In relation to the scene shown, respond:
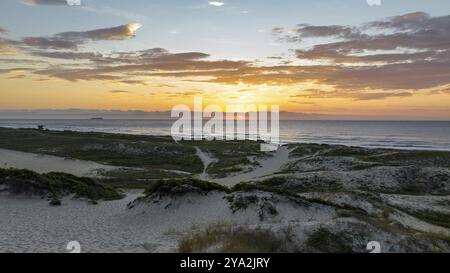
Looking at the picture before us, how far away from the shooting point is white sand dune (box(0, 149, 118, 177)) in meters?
56.4

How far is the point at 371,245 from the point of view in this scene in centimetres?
1828

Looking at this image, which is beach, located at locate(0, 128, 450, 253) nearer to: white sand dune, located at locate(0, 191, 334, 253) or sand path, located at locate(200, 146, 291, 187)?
white sand dune, located at locate(0, 191, 334, 253)

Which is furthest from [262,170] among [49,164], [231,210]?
[49,164]

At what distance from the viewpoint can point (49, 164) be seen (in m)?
62.2

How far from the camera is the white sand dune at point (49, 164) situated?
56372mm

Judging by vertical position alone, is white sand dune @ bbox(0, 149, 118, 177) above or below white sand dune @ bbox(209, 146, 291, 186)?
above

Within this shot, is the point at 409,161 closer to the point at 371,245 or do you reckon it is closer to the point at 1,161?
the point at 371,245

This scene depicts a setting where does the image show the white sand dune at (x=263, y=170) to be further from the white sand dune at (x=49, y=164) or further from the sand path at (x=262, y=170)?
the white sand dune at (x=49, y=164)

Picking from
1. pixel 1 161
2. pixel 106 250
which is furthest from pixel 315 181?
pixel 1 161

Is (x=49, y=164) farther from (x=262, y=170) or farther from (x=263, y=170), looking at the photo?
(x=263, y=170)

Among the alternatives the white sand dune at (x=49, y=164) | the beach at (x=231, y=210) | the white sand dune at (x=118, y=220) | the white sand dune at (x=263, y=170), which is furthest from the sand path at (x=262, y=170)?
the white sand dune at (x=118, y=220)

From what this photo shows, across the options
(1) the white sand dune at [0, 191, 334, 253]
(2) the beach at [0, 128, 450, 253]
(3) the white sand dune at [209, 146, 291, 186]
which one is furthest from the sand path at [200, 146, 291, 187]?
(1) the white sand dune at [0, 191, 334, 253]

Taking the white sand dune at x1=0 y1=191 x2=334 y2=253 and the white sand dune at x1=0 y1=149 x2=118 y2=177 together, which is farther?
the white sand dune at x1=0 y1=149 x2=118 y2=177
